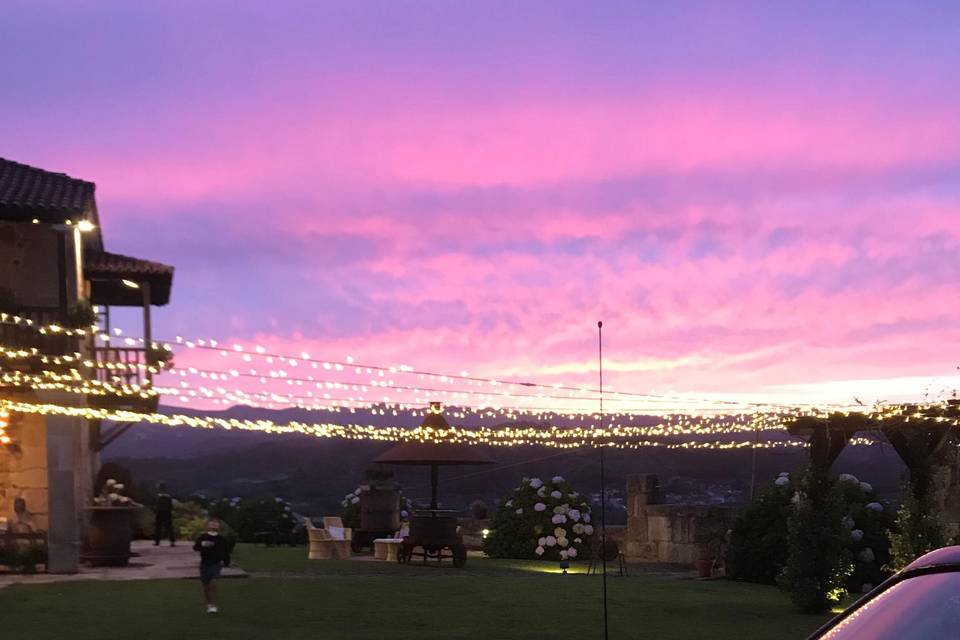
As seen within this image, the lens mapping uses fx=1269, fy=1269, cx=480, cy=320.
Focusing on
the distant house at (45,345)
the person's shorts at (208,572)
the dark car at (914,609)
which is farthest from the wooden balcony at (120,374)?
the dark car at (914,609)

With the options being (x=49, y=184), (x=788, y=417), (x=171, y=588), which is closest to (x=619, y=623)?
(x=788, y=417)

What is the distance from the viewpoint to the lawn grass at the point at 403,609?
1319cm

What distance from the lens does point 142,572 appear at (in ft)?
69.6

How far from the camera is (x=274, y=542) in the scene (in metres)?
33.5

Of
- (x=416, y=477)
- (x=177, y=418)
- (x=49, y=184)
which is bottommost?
(x=416, y=477)

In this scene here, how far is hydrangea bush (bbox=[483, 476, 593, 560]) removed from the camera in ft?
88.9

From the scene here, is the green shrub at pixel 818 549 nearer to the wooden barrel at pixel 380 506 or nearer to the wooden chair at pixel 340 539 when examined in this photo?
the wooden chair at pixel 340 539

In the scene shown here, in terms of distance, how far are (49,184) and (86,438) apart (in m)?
6.39

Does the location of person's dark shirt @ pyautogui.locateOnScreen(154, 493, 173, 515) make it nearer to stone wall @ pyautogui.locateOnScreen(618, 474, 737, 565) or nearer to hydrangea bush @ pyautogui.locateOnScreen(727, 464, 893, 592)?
stone wall @ pyautogui.locateOnScreen(618, 474, 737, 565)

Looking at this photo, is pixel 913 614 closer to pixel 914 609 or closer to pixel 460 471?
pixel 914 609

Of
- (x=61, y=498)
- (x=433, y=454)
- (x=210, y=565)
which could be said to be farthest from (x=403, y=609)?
(x=61, y=498)

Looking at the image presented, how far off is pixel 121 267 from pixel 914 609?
25.7 metres

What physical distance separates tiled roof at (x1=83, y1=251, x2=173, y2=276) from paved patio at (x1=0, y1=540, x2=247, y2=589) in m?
5.94

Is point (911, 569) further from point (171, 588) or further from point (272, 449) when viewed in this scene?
point (272, 449)
